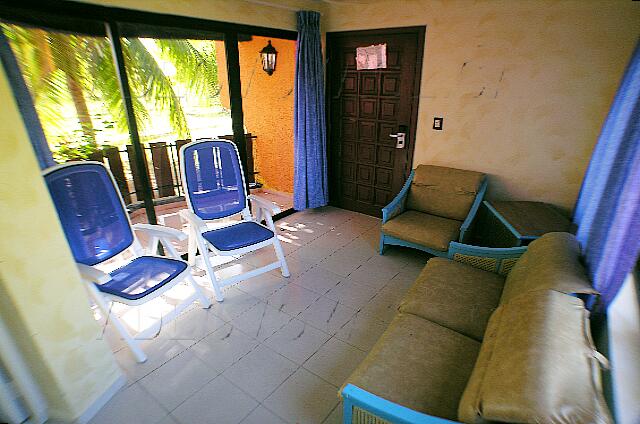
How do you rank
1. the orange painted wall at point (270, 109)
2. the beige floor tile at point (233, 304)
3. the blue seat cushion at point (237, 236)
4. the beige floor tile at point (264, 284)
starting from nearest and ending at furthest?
1. the beige floor tile at point (233, 304)
2. the blue seat cushion at point (237, 236)
3. the beige floor tile at point (264, 284)
4. the orange painted wall at point (270, 109)

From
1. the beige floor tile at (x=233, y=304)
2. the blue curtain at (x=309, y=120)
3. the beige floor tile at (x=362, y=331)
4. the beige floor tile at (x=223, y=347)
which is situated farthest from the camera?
the blue curtain at (x=309, y=120)

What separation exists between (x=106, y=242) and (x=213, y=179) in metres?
0.95

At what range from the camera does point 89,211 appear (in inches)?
80.2

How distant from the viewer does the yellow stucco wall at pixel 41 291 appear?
1.32 m

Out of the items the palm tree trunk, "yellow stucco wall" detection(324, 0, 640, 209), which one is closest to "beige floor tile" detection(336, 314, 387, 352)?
"yellow stucco wall" detection(324, 0, 640, 209)

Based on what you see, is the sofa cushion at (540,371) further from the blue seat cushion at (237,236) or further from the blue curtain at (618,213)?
the blue seat cushion at (237,236)

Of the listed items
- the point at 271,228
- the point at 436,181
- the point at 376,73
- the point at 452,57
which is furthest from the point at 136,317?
the point at 452,57

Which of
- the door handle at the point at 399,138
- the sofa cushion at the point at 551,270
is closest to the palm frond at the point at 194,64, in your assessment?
the door handle at the point at 399,138

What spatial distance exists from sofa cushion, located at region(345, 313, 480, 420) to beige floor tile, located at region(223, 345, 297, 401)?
0.62 metres

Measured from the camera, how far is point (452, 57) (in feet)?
9.87

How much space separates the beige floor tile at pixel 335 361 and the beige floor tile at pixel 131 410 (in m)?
0.82

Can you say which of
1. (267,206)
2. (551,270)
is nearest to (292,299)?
(267,206)

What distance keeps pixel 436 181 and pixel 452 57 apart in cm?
115

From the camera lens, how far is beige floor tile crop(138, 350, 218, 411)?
69.2 inches
